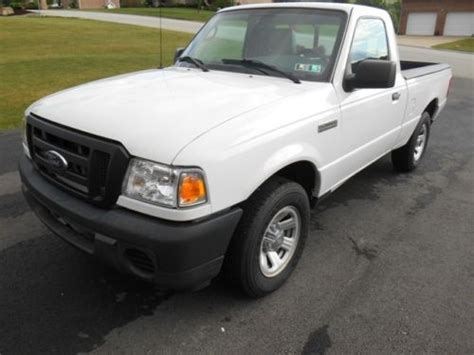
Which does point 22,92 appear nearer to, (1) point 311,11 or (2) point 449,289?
(1) point 311,11

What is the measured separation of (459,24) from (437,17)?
6.60 feet

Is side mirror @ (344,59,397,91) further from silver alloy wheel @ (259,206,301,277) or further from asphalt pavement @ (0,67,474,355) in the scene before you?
asphalt pavement @ (0,67,474,355)

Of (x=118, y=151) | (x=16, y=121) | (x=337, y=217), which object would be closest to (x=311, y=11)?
(x=337, y=217)

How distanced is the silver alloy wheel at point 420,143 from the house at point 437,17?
39.5 meters

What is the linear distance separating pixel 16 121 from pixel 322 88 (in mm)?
5677

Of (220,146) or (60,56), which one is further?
(60,56)

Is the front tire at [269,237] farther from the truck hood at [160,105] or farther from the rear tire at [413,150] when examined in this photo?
the rear tire at [413,150]

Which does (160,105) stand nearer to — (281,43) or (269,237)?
(269,237)

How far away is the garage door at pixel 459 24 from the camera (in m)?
38.6

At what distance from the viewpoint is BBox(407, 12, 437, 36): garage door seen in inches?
1596

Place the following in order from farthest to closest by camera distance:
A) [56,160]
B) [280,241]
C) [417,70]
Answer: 1. [417,70]
2. [280,241]
3. [56,160]

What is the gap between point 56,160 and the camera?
252 centimetres

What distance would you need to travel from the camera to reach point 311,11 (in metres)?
3.51

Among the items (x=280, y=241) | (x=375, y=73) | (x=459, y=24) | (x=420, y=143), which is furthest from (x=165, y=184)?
(x=459, y=24)
